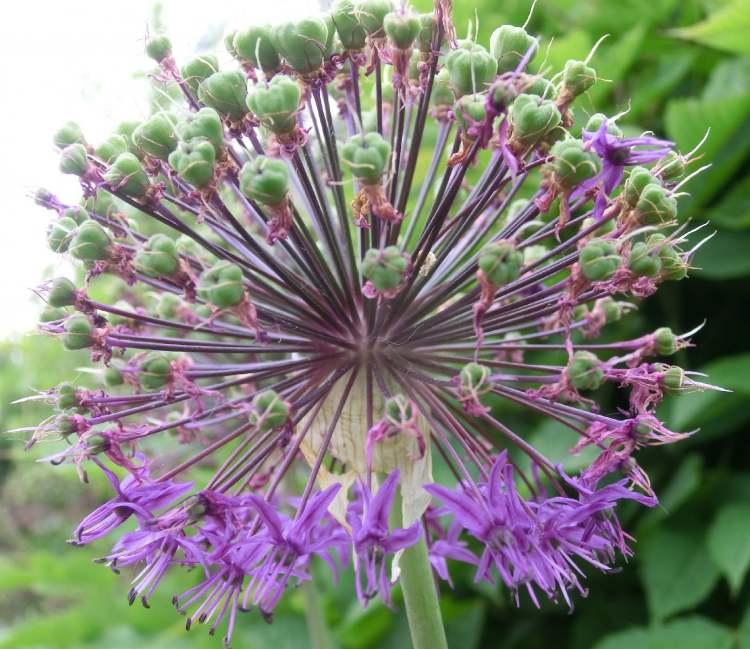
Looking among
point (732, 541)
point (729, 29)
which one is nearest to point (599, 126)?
point (729, 29)

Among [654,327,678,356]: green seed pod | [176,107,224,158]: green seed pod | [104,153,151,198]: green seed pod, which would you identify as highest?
[176,107,224,158]: green seed pod

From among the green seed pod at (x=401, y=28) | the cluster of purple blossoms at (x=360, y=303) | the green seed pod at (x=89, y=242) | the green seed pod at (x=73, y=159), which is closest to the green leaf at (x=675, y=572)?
the cluster of purple blossoms at (x=360, y=303)

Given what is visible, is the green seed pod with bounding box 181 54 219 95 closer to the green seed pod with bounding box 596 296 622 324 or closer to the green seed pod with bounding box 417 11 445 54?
the green seed pod with bounding box 417 11 445 54

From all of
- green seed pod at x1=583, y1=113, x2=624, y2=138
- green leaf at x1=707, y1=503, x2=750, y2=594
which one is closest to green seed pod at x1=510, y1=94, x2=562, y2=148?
green seed pod at x1=583, y1=113, x2=624, y2=138

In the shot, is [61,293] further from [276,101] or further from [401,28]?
[401,28]

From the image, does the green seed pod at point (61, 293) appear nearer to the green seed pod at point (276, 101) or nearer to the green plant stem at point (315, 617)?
the green seed pod at point (276, 101)

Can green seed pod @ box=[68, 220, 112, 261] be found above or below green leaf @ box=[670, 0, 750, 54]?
above
